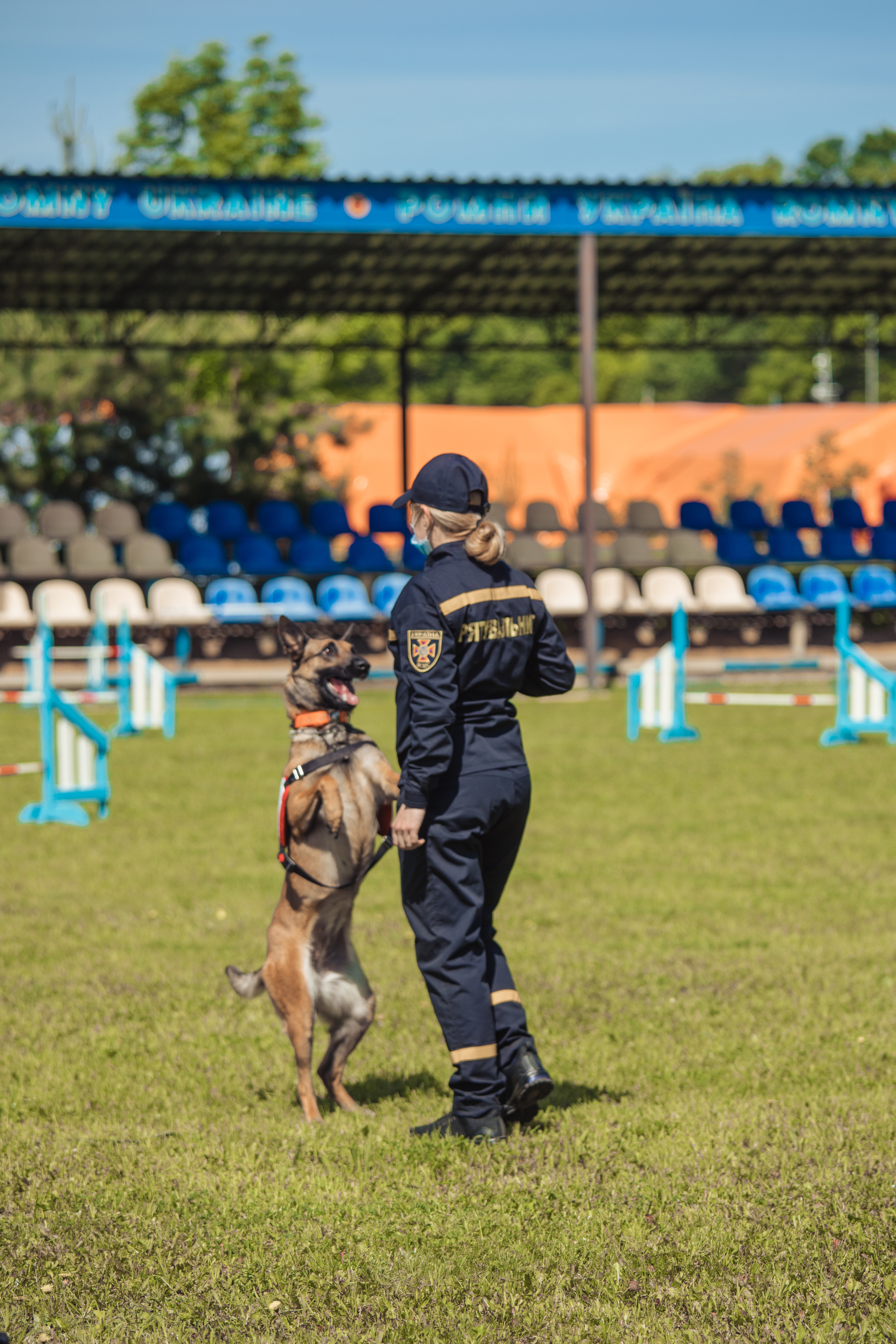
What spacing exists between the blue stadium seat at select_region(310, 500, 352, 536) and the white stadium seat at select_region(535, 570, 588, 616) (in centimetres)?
600

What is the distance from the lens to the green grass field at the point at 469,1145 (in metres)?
3.69

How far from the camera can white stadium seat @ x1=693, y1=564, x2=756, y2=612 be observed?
22.3 m

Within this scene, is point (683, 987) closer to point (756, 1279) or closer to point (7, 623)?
point (756, 1279)

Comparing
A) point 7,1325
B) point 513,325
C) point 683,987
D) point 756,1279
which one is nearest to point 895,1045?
point 683,987

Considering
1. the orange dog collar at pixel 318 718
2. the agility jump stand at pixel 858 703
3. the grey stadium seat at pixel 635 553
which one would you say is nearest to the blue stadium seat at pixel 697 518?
the grey stadium seat at pixel 635 553

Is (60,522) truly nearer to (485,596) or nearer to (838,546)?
(838,546)

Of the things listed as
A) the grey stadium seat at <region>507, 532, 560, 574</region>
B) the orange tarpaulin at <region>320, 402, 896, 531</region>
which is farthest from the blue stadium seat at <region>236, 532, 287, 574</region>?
the orange tarpaulin at <region>320, 402, 896, 531</region>

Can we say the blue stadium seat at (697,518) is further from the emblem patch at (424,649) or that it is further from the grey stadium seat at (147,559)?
the emblem patch at (424,649)

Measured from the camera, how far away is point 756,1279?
12.3 feet

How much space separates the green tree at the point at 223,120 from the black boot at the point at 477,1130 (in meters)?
37.7

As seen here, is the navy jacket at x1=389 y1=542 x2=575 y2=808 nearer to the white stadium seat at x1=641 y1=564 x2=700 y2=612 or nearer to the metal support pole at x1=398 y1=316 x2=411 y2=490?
the white stadium seat at x1=641 y1=564 x2=700 y2=612

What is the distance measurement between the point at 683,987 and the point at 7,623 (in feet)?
51.0

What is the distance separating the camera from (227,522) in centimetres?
2669

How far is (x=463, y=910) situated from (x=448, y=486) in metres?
1.30
